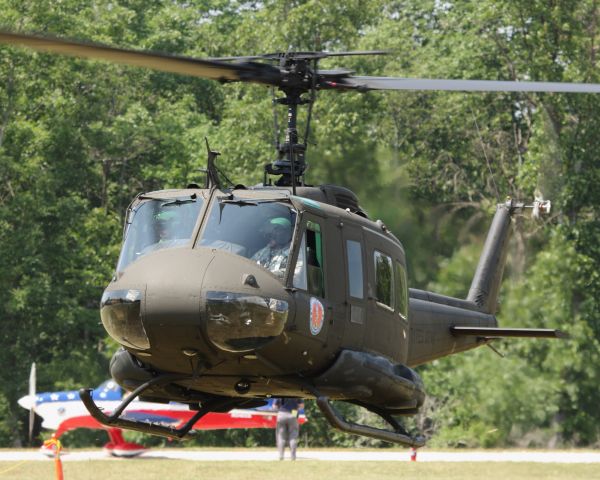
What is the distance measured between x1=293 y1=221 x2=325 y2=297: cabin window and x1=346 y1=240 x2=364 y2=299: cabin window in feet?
1.47

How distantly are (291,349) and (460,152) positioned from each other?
2724 centimetres

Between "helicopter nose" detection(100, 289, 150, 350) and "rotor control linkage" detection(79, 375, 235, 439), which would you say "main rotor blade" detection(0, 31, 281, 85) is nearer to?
"helicopter nose" detection(100, 289, 150, 350)

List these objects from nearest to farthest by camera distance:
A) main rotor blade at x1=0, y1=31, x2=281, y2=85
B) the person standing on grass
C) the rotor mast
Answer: main rotor blade at x1=0, y1=31, x2=281, y2=85, the rotor mast, the person standing on grass

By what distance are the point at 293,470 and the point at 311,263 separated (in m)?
10.3

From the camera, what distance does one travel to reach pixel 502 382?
3228 cm

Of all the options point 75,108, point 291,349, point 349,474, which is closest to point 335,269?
point 291,349

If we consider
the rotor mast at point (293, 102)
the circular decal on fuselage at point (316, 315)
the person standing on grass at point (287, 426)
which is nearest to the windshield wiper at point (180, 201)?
the rotor mast at point (293, 102)

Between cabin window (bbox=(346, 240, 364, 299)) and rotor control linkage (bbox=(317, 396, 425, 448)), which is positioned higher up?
cabin window (bbox=(346, 240, 364, 299))

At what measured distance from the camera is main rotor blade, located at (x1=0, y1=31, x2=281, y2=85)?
378 inches

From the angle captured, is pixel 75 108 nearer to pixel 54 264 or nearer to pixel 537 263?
pixel 54 264

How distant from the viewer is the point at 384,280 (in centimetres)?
1263

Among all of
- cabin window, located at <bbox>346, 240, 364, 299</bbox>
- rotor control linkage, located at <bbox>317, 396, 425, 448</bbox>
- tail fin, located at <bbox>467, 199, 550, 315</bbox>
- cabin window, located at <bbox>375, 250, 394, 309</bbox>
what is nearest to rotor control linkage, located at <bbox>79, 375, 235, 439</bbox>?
rotor control linkage, located at <bbox>317, 396, 425, 448</bbox>

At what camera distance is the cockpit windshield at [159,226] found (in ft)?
37.2

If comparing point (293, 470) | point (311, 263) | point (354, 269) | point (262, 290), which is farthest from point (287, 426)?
point (262, 290)
